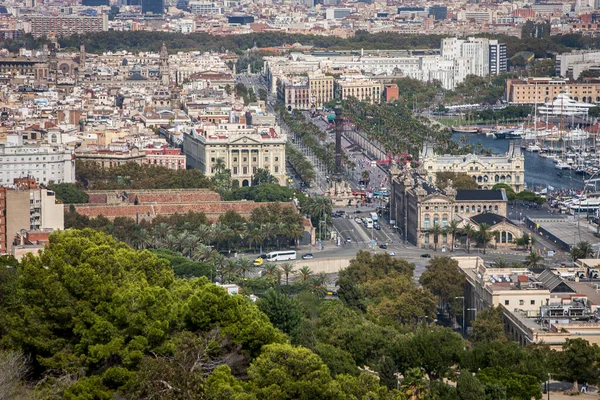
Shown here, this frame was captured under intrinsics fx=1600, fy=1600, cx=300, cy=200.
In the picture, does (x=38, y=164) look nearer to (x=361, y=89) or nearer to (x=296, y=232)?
(x=296, y=232)

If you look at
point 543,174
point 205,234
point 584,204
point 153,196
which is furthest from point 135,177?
point 543,174

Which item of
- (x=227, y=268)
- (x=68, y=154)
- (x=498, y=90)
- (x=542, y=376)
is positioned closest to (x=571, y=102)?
(x=498, y=90)

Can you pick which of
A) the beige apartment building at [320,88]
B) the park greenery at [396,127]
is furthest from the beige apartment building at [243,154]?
the beige apartment building at [320,88]

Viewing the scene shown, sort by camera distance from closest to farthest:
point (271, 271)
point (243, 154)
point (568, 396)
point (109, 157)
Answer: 1. point (568, 396)
2. point (271, 271)
3. point (109, 157)
4. point (243, 154)

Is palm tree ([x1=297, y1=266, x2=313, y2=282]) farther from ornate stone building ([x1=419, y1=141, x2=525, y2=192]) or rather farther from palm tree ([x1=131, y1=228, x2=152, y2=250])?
ornate stone building ([x1=419, y1=141, x2=525, y2=192])

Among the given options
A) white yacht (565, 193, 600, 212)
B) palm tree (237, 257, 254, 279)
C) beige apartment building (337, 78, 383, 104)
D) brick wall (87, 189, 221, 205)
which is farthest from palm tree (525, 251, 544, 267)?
beige apartment building (337, 78, 383, 104)

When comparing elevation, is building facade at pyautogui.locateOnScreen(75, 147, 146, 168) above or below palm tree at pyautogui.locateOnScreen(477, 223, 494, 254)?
above
